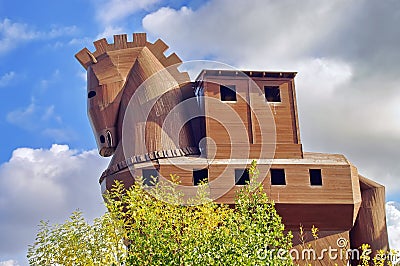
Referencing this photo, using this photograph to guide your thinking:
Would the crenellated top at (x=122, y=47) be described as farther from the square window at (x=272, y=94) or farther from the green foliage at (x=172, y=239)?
the green foliage at (x=172, y=239)

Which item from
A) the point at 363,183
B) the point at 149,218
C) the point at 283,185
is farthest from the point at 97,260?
the point at 363,183

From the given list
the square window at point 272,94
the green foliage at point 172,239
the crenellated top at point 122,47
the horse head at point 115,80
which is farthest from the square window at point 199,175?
the green foliage at point 172,239

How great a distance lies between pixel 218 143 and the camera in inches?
934

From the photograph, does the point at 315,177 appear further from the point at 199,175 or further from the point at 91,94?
the point at 91,94

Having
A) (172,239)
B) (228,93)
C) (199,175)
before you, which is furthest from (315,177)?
(172,239)

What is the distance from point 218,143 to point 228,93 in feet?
8.26

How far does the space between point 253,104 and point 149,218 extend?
13.4m

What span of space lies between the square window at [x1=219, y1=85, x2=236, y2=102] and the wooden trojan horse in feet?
0.17

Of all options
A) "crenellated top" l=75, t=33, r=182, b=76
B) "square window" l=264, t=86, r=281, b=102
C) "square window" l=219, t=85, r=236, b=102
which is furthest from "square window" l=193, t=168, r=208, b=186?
"crenellated top" l=75, t=33, r=182, b=76

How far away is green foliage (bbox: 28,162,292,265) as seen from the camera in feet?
36.8

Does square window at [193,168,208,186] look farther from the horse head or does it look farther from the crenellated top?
the crenellated top

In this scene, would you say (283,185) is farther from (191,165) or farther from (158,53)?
(158,53)

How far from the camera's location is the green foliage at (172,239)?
36.8ft

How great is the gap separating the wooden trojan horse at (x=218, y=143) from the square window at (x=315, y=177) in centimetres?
4
